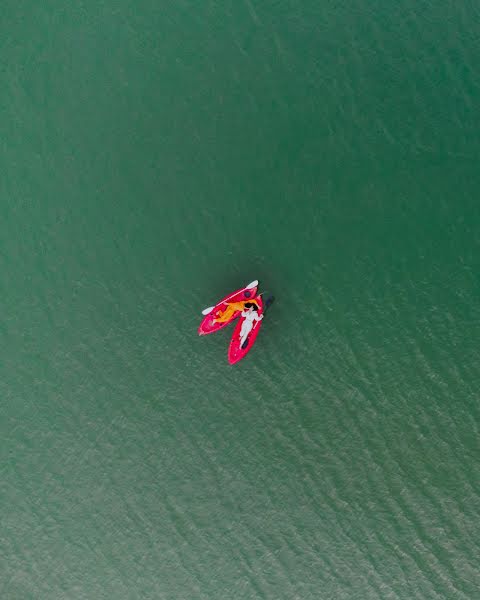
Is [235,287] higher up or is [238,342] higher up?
[235,287]

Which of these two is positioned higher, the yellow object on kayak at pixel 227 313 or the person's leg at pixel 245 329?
the yellow object on kayak at pixel 227 313

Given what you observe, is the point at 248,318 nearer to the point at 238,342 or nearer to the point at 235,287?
the point at 238,342

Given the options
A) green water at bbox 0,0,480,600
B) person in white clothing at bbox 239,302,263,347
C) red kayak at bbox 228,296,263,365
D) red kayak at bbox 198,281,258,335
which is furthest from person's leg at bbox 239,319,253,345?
green water at bbox 0,0,480,600

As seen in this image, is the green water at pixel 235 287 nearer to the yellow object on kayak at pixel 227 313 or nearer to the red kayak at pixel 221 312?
the red kayak at pixel 221 312

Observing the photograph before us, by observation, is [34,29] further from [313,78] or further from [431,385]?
[431,385]

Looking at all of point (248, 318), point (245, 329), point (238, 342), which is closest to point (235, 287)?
point (248, 318)

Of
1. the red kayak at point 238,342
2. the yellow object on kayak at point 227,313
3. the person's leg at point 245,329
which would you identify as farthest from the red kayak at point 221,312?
the person's leg at point 245,329

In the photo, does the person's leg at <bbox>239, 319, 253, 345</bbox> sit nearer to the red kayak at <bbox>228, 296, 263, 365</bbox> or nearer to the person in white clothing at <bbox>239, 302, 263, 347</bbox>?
the person in white clothing at <bbox>239, 302, 263, 347</bbox>
